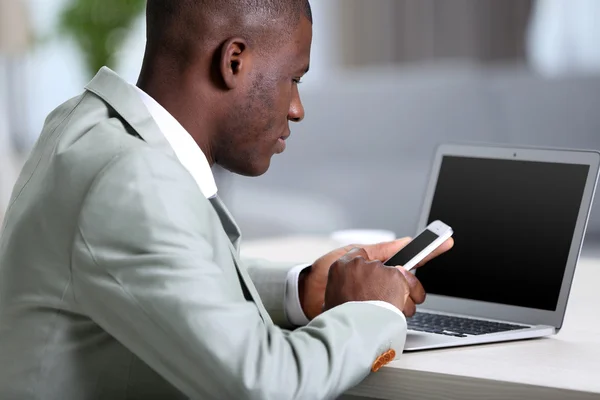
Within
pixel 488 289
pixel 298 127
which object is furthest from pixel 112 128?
pixel 298 127

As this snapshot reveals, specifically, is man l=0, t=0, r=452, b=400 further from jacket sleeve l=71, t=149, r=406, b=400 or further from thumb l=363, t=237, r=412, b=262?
thumb l=363, t=237, r=412, b=262

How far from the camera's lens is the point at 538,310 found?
3.81 ft

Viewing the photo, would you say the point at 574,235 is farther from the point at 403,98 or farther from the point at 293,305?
the point at 403,98

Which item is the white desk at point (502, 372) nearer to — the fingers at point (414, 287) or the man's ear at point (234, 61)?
the fingers at point (414, 287)

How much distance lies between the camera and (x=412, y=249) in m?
1.15

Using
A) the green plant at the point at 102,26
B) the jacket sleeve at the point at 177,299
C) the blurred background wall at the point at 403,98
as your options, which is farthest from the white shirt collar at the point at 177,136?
the green plant at the point at 102,26

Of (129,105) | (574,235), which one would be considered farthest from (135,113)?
(574,235)

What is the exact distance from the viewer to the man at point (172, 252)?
0.82m

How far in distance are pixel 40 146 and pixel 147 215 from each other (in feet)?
0.82

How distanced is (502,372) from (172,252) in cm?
35

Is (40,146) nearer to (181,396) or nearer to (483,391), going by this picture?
(181,396)

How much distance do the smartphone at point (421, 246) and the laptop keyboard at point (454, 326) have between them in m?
0.08

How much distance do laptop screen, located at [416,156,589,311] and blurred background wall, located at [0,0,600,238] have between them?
2.07m

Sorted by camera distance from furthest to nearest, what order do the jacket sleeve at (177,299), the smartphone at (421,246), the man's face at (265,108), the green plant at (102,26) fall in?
the green plant at (102,26) → the smartphone at (421,246) → the man's face at (265,108) → the jacket sleeve at (177,299)
